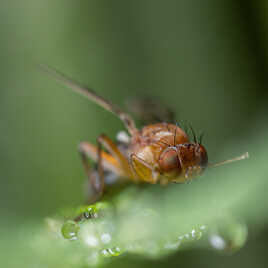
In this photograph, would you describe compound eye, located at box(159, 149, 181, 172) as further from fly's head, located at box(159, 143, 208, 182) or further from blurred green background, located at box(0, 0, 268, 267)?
blurred green background, located at box(0, 0, 268, 267)

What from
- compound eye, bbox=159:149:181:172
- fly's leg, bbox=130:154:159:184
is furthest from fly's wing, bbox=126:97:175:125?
compound eye, bbox=159:149:181:172

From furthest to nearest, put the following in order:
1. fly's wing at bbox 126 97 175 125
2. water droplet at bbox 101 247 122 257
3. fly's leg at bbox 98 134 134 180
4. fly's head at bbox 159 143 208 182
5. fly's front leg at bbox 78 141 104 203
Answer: fly's wing at bbox 126 97 175 125 → fly's leg at bbox 98 134 134 180 → fly's front leg at bbox 78 141 104 203 → fly's head at bbox 159 143 208 182 → water droplet at bbox 101 247 122 257

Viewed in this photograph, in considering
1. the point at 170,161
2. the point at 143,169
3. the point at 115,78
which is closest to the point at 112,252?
the point at 170,161

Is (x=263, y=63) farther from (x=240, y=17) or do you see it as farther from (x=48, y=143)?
(x=48, y=143)

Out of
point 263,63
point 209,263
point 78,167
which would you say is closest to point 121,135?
point 78,167

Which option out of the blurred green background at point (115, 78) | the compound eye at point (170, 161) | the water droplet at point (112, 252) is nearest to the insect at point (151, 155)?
the compound eye at point (170, 161)

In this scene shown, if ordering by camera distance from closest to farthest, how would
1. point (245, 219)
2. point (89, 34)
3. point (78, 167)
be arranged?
point (245, 219)
point (78, 167)
point (89, 34)
